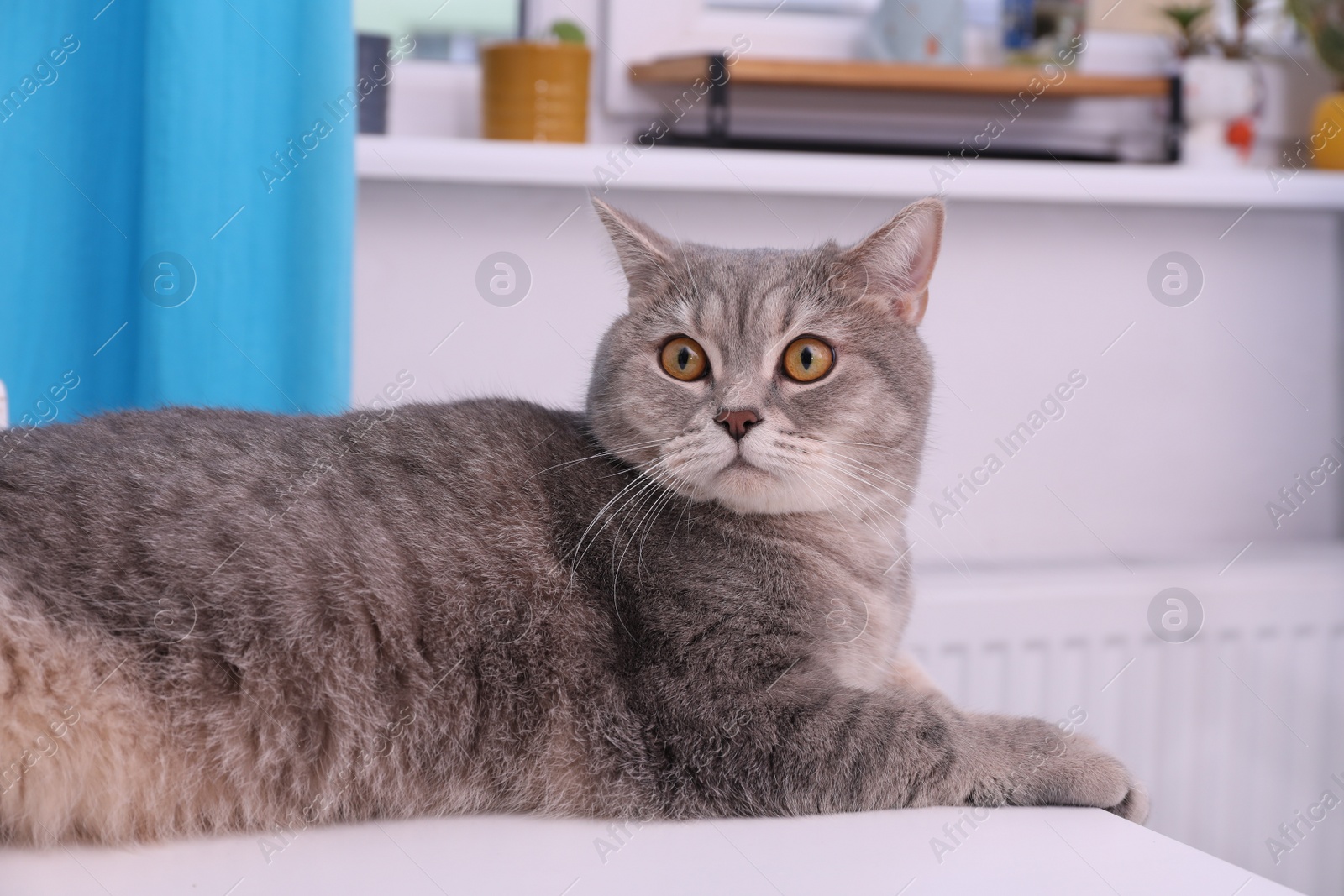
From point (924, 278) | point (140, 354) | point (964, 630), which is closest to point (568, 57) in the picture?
point (140, 354)

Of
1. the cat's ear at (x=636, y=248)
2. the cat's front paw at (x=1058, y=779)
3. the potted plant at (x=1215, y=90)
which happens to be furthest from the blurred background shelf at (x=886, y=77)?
the cat's front paw at (x=1058, y=779)

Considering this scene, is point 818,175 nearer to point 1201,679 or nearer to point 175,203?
point 175,203

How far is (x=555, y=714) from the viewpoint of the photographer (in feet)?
3.34

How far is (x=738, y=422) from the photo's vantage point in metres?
1.08

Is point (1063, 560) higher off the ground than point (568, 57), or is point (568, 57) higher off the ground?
point (568, 57)

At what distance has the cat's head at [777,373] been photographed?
109 cm

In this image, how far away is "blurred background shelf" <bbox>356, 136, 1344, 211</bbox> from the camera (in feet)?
5.95

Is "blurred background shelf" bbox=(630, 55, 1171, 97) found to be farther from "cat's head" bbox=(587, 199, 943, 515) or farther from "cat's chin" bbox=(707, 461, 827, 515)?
"cat's chin" bbox=(707, 461, 827, 515)

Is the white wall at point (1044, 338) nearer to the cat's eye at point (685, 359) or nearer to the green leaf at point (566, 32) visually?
the green leaf at point (566, 32)

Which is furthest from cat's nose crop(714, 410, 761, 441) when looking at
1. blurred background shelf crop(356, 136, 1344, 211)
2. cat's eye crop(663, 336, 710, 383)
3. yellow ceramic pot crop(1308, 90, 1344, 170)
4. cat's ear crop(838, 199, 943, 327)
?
yellow ceramic pot crop(1308, 90, 1344, 170)

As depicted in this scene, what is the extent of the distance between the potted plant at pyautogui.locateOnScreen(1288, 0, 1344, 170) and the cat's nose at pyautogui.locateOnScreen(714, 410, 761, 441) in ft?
5.56

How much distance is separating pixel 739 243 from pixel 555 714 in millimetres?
1184

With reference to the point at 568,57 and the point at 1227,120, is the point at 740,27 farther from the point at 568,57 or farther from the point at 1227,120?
the point at 1227,120

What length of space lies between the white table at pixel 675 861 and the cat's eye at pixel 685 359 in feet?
1.45
